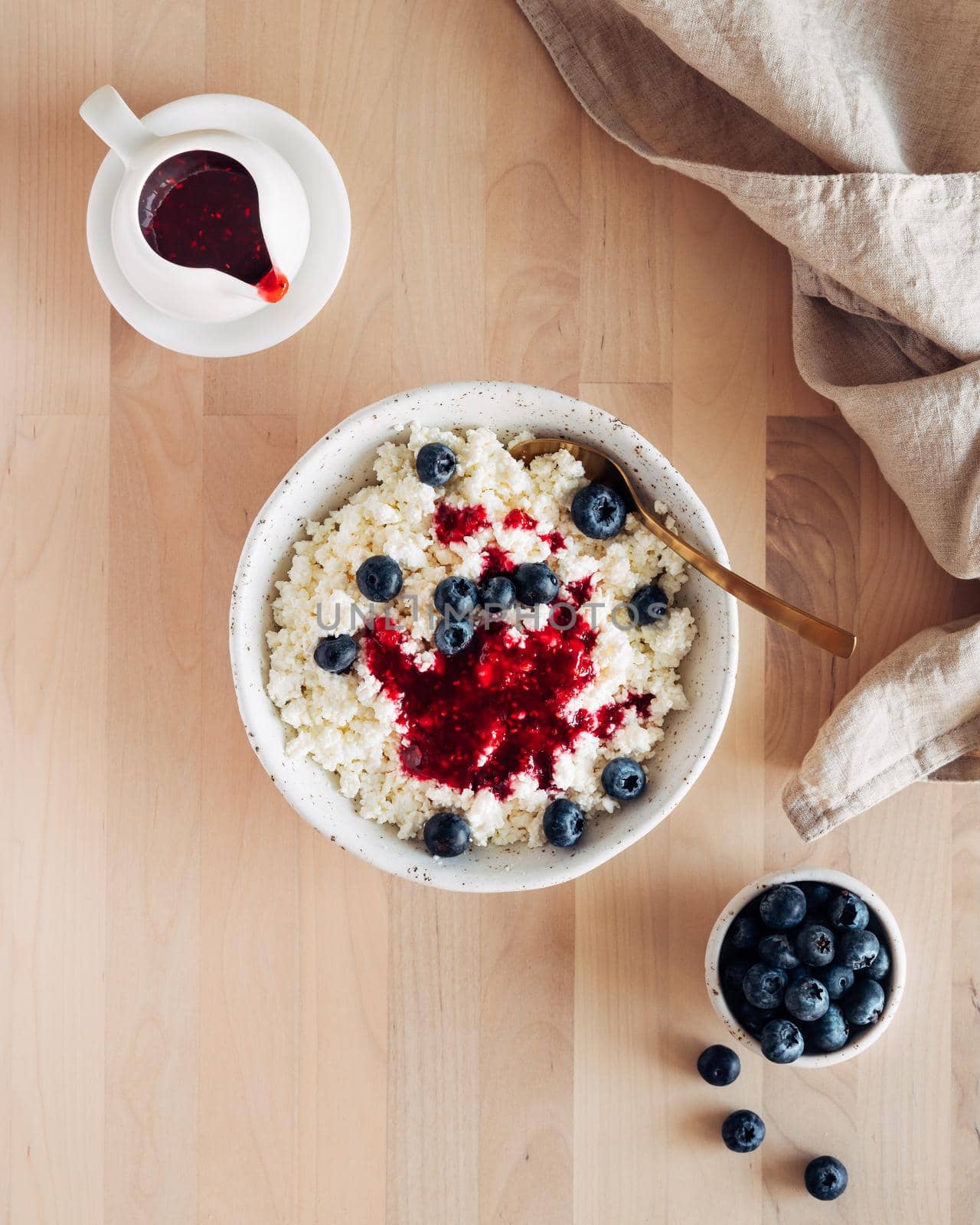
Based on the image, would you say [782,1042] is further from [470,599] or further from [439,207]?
[439,207]

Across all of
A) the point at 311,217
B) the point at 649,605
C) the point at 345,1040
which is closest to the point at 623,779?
the point at 649,605

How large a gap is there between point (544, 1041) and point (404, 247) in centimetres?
101

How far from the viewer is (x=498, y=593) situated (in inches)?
41.7

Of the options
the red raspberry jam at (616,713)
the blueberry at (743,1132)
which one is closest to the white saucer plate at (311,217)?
the red raspberry jam at (616,713)

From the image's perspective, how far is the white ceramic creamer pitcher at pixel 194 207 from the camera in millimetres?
1094

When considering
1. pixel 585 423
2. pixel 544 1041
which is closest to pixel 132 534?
pixel 585 423

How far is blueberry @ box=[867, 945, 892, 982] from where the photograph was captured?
117cm

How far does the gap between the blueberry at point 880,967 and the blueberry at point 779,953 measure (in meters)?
0.09

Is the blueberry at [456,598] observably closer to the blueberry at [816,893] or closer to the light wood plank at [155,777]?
the light wood plank at [155,777]

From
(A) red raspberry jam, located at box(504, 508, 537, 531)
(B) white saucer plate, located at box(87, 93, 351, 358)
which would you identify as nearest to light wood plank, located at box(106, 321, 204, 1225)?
(B) white saucer plate, located at box(87, 93, 351, 358)

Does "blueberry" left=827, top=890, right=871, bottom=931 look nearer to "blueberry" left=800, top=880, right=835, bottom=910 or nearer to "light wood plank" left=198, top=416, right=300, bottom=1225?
"blueberry" left=800, top=880, right=835, bottom=910

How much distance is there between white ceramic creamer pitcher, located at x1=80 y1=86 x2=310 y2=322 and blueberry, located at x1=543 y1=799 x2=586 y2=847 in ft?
2.14

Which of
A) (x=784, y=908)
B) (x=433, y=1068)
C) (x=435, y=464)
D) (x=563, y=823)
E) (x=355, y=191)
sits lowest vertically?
(x=433, y=1068)

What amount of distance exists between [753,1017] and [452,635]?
1.91ft
